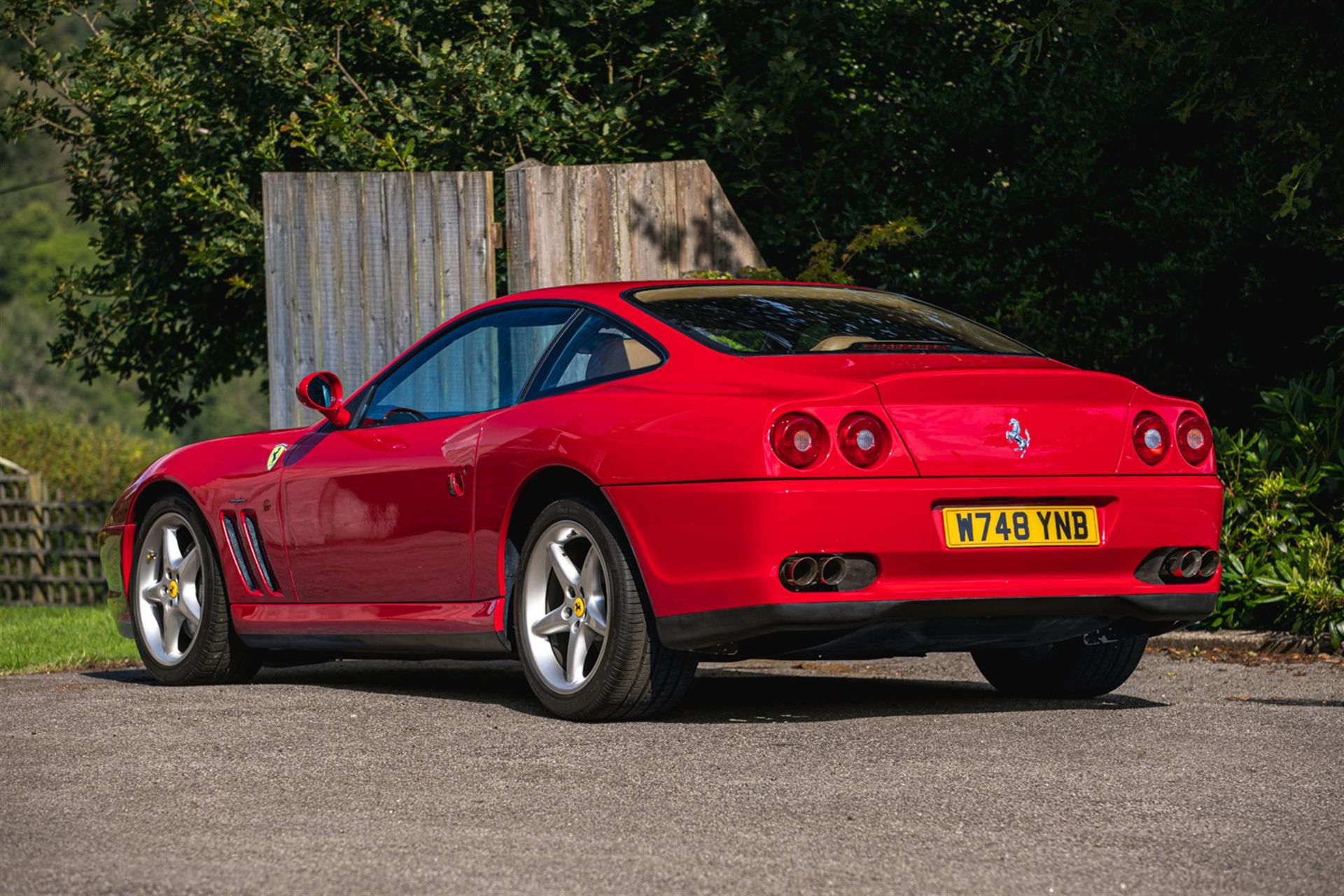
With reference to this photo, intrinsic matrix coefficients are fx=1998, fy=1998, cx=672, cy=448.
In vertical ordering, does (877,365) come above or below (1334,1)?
below

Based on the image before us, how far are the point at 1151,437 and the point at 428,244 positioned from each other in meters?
5.28

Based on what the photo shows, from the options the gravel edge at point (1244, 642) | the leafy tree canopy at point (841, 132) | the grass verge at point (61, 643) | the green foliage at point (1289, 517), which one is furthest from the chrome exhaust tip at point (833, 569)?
the grass verge at point (61, 643)

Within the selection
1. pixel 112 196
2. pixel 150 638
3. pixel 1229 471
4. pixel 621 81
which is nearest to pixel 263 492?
pixel 150 638

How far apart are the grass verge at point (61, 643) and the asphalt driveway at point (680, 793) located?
203cm

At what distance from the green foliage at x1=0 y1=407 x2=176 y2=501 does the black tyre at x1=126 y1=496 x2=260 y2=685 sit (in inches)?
533

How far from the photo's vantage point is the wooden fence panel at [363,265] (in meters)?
10.5

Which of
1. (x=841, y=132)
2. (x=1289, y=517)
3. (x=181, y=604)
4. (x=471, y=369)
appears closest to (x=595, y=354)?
(x=471, y=369)

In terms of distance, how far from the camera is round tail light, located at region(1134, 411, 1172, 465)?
20.0ft

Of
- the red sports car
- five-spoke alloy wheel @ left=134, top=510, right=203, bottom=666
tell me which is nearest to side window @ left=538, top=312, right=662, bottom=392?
the red sports car

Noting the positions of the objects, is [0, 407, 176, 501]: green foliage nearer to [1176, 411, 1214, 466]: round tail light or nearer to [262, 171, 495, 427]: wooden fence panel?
[262, 171, 495, 427]: wooden fence panel

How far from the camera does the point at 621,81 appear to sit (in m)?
12.9

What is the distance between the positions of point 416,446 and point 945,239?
5192 mm

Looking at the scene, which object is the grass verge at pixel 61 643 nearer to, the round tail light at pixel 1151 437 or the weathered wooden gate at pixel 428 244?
the weathered wooden gate at pixel 428 244

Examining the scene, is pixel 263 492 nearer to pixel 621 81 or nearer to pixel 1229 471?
pixel 1229 471
